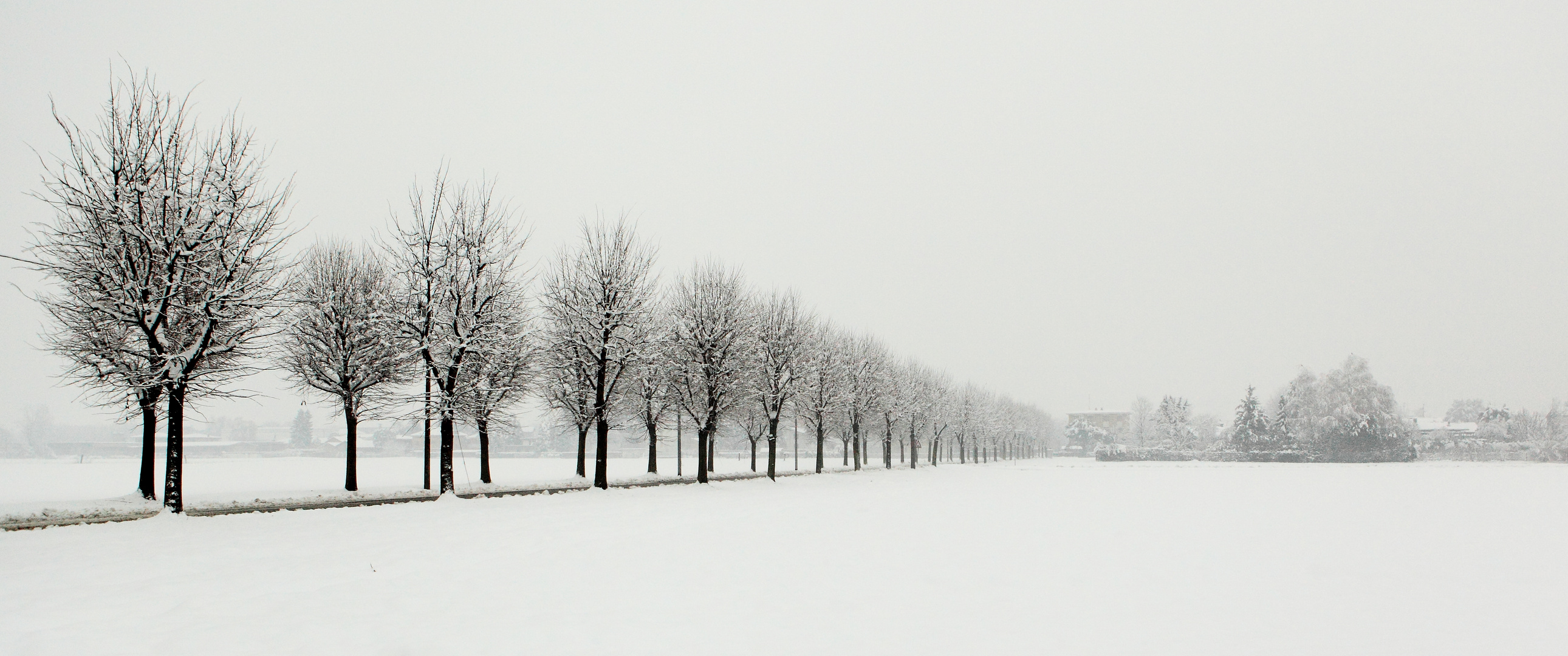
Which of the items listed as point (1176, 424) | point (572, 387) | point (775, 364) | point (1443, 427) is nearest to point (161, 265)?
point (572, 387)

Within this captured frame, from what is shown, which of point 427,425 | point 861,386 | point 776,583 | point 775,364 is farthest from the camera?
point 861,386

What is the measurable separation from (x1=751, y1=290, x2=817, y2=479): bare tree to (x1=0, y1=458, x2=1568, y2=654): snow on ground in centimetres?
1932

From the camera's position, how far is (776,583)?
38.2 ft

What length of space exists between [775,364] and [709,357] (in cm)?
711

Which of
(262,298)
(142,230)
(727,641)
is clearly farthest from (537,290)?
(727,641)

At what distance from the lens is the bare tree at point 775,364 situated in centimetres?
4162

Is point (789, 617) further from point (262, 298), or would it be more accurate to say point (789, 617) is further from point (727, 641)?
point (262, 298)

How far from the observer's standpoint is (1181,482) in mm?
44688

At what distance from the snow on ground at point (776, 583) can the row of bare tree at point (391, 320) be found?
19.6 ft

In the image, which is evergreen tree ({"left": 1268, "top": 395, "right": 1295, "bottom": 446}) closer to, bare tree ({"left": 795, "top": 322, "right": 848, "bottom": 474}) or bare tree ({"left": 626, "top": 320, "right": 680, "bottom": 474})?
bare tree ({"left": 795, "top": 322, "right": 848, "bottom": 474})

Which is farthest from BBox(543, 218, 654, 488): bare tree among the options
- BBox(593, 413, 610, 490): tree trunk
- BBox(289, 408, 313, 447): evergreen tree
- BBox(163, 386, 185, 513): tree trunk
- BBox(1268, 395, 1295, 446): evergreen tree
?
BBox(289, 408, 313, 447): evergreen tree

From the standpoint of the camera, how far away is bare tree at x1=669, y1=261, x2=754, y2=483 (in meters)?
35.9

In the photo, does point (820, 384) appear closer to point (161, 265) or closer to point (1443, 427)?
point (161, 265)

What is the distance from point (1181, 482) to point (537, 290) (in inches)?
1608
